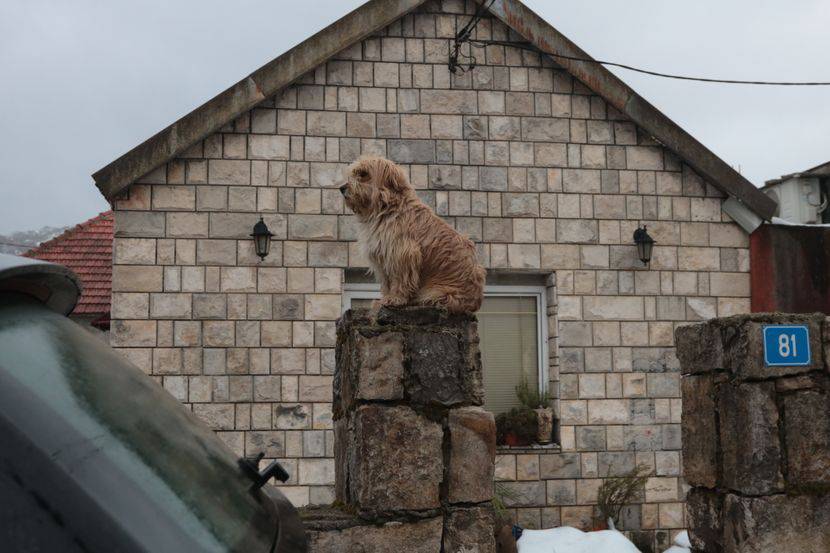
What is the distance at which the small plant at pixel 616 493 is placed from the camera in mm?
8328

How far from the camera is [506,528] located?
7418 millimetres

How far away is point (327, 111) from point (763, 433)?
5.33 metres

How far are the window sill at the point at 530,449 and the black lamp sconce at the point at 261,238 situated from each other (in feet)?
9.10

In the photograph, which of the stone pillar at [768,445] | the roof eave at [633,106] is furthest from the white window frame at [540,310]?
the stone pillar at [768,445]

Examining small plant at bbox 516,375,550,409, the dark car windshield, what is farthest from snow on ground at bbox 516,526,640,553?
the dark car windshield

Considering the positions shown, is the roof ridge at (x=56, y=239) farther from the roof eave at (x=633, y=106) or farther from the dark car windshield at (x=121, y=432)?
the dark car windshield at (x=121, y=432)

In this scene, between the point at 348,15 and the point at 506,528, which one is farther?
the point at 348,15

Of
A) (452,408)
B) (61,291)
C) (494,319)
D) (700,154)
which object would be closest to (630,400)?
(494,319)

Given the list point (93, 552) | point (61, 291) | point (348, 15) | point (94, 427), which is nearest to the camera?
point (93, 552)

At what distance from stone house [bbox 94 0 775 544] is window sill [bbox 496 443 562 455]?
0.8 inches

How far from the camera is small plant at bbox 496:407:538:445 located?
28.0 feet

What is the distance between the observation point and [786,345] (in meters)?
4.44

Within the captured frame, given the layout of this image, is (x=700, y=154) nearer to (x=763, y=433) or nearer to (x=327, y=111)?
(x=327, y=111)

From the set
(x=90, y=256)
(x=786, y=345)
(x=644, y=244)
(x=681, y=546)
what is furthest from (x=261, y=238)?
(x=786, y=345)
